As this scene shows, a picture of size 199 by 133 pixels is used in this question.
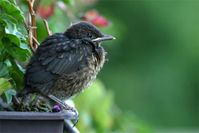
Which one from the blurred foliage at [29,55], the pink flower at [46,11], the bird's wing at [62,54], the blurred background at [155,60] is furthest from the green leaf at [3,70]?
the blurred background at [155,60]

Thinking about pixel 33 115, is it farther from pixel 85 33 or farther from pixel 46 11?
pixel 46 11

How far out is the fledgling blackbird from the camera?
2.95 meters

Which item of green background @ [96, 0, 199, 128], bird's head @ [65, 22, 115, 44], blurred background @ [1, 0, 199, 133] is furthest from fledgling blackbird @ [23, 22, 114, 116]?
green background @ [96, 0, 199, 128]

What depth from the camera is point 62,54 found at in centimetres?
302

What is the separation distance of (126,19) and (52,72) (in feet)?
→ 29.1

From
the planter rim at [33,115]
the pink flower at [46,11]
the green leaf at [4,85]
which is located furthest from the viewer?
the pink flower at [46,11]

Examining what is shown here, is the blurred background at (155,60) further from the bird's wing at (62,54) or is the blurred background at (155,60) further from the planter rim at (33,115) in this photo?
the planter rim at (33,115)

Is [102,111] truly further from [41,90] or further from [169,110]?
[169,110]

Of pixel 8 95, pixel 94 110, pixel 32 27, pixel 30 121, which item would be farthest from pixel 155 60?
pixel 30 121

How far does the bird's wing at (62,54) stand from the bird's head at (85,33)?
0.05 m

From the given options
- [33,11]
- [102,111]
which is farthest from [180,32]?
[33,11]

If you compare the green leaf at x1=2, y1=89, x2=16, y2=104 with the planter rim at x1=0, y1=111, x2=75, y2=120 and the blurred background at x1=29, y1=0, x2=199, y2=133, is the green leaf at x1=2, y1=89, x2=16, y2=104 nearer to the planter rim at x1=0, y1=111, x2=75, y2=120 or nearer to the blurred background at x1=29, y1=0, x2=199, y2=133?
the planter rim at x1=0, y1=111, x2=75, y2=120

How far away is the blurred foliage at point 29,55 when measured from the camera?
9.25ft

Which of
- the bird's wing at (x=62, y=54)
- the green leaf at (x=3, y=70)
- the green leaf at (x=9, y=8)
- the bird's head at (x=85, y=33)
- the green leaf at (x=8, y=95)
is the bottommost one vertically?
the green leaf at (x=8, y=95)
